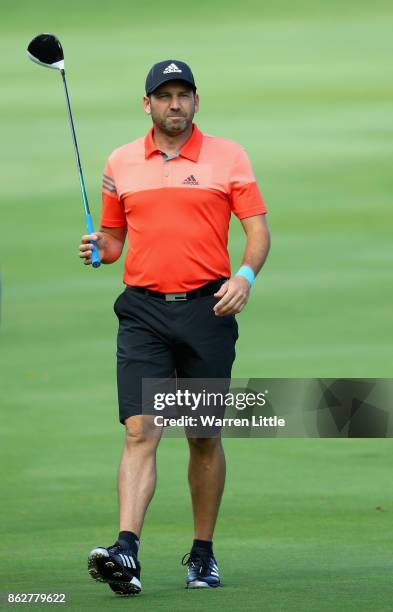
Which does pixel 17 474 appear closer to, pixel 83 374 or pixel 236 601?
pixel 83 374

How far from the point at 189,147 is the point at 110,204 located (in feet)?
1.28

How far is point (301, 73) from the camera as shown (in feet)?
72.1

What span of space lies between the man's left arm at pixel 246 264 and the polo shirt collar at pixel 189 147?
1.01 ft

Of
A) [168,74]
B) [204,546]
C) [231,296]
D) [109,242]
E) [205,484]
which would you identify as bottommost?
[204,546]

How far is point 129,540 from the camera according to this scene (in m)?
6.41

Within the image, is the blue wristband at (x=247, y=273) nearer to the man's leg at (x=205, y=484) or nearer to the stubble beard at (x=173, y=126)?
the stubble beard at (x=173, y=126)

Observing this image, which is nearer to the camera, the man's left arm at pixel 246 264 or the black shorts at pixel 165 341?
the man's left arm at pixel 246 264

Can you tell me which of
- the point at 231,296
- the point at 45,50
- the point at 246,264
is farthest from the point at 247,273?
the point at 45,50

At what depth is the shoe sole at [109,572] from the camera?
617cm

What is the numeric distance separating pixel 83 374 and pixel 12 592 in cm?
615

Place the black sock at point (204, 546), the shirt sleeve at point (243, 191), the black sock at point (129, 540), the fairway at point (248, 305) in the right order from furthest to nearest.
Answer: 1. the fairway at point (248, 305)
2. the black sock at point (204, 546)
3. the shirt sleeve at point (243, 191)
4. the black sock at point (129, 540)

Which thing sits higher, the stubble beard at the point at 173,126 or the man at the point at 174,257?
the stubble beard at the point at 173,126

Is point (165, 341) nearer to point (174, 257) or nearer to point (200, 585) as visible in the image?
point (174, 257)

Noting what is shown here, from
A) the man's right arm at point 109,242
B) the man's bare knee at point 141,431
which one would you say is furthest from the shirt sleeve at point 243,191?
the man's bare knee at point 141,431
